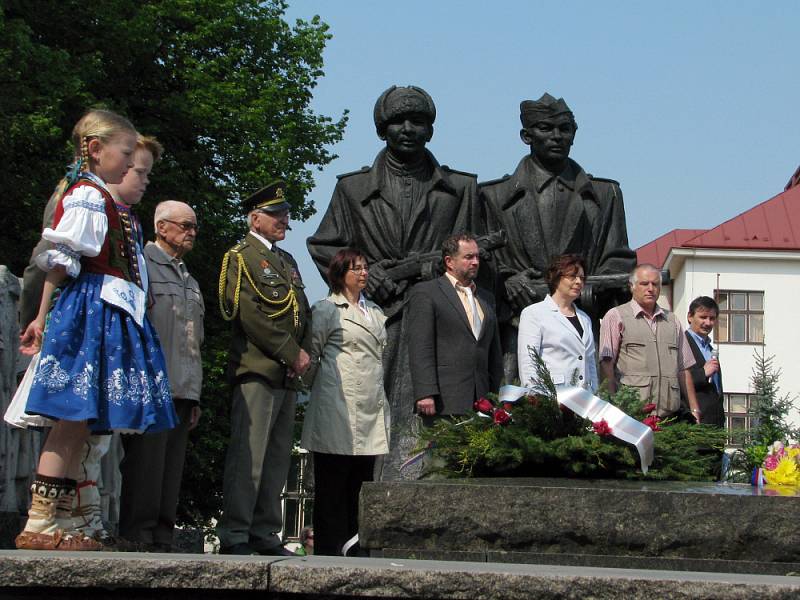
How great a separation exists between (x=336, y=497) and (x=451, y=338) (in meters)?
1.21

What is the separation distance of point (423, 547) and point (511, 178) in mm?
4782

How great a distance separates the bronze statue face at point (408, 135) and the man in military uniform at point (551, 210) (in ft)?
2.06

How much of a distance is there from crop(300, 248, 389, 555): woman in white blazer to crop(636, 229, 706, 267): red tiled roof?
5212cm

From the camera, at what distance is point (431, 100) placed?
9898 mm

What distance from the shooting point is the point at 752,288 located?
5734 cm

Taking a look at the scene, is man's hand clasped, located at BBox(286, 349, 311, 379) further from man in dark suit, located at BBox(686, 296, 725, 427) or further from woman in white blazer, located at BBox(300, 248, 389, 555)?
man in dark suit, located at BBox(686, 296, 725, 427)

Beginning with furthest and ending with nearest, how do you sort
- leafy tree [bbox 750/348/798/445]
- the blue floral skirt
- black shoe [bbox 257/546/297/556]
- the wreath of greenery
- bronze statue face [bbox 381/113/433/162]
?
leafy tree [bbox 750/348/798/445]
bronze statue face [bbox 381/113/433/162]
black shoe [bbox 257/546/297/556]
the wreath of greenery
the blue floral skirt

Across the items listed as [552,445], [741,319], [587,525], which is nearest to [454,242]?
[552,445]

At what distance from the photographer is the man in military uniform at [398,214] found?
31.6 ft

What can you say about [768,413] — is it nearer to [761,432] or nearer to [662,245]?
[761,432]

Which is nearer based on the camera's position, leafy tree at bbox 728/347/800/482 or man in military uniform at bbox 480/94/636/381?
leafy tree at bbox 728/347/800/482

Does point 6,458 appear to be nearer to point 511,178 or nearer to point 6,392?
point 6,392

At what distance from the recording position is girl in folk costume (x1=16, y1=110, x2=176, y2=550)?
579cm

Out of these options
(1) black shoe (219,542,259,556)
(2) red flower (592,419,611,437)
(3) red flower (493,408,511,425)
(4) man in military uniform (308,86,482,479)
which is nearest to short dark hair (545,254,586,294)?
(4) man in military uniform (308,86,482,479)
